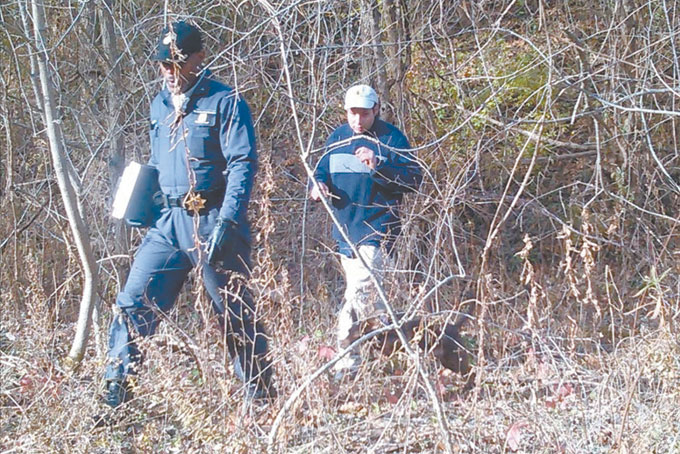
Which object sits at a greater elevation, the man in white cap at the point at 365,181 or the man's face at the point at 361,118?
the man's face at the point at 361,118

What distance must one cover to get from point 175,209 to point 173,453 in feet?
3.97

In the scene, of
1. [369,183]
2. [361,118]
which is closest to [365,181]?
[369,183]

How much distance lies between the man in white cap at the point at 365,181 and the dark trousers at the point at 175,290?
931 mm

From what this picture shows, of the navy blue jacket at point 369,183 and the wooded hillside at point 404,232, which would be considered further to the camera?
the navy blue jacket at point 369,183

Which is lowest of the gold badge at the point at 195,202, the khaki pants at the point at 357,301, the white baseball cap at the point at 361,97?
the khaki pants at the point at 357,301

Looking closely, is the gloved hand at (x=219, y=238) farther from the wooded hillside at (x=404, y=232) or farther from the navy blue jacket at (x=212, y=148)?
the wooded hillside at (x=404, y=232)

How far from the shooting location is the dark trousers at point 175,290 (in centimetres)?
437

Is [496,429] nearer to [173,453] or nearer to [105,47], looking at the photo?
[173,453]

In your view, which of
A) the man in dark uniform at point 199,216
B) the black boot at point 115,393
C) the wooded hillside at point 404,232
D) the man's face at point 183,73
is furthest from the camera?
the man's face at point 183,73

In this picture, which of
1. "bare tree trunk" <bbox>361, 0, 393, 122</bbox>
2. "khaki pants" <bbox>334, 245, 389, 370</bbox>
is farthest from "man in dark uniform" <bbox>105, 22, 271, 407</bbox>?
"bare tree trunk" <bbox>361, 0, 393, 122</bbox>

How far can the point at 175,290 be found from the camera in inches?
182

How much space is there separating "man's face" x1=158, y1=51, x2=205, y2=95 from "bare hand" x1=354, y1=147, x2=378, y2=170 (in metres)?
1.17

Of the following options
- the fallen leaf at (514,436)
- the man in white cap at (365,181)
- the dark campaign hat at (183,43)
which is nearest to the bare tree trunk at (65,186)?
the dark campaign hat at (183,43)

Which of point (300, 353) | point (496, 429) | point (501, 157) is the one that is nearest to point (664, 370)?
point (496, 429)
